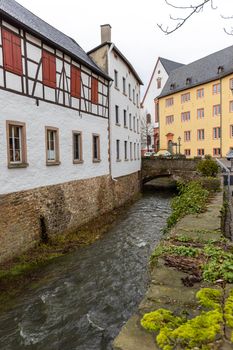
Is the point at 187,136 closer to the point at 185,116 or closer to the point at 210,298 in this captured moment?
the point at 185,116

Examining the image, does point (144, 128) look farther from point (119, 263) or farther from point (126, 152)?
point (119, 263)

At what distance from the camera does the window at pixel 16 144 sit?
370 inches

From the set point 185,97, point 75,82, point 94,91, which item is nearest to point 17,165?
point 75,82

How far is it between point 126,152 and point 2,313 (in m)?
17.4

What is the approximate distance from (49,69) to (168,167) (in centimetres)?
1767

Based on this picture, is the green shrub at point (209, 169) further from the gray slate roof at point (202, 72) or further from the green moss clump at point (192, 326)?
the gray slate roof at point (202, 72)

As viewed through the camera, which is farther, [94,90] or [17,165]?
[94,90]

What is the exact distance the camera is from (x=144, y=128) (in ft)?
177

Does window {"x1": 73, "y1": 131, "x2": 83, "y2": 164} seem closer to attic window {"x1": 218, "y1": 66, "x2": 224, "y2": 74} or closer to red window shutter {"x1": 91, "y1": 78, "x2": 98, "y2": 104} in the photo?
red window shutter {"x1": 91, "y1": 78, "x2": 98, "y2": 104}

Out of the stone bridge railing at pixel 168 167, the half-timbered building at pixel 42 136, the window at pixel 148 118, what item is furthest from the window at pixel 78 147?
the window at pixel 148 118

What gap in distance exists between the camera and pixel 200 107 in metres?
38.1

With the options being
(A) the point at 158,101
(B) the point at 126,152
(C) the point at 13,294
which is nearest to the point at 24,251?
(C) the point at 13,294

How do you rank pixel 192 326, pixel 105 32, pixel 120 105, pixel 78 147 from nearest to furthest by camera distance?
pixel 192 326 < pixel 78 147 < pixel 105 32 < pixel 120 105

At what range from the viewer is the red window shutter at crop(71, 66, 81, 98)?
43.7 ft
